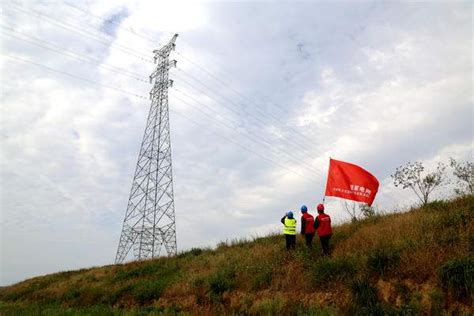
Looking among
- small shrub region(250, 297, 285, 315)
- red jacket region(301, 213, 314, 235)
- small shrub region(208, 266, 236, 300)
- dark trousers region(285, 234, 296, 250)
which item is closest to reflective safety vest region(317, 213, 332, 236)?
red jacket region(301, 213, 314, 235)

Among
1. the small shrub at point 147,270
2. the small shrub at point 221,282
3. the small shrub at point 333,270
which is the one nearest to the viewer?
the small shrub at point 333,270

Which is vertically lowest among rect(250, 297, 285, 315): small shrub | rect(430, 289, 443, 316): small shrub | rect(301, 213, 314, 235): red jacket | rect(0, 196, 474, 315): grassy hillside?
rect(430, 289, 443, 316): small shrub

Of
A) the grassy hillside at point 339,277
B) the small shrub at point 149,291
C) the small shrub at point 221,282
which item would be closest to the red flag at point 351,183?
the grassy hillside at point 339,277

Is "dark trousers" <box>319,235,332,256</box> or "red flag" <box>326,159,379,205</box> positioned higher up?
"red flag" <box>326,159,379,205</box>

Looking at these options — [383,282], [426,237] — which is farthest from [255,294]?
[426,237]

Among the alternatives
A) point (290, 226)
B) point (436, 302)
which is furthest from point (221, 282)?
point (436, 302)

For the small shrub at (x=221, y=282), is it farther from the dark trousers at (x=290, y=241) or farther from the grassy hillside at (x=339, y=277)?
the dark trousers at (x=290, y=241)

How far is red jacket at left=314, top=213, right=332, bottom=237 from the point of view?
13414 mm

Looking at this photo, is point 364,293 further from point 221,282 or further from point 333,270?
point 221,282

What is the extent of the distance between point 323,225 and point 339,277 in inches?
90.9

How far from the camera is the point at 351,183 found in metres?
15.6

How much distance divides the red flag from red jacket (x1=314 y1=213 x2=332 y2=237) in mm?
2343

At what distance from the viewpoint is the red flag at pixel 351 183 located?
15.6m

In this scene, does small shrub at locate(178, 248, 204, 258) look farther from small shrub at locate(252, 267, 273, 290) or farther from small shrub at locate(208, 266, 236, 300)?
small shrub at locate(252, 267, 273, 290)
